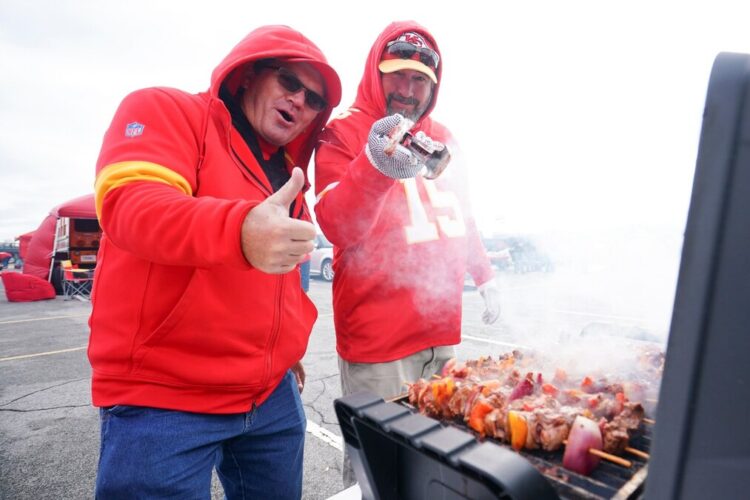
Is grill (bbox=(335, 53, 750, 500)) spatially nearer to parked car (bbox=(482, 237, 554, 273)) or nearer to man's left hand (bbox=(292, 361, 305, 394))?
man's left hand (bbox=(292, 361, 305, 394))

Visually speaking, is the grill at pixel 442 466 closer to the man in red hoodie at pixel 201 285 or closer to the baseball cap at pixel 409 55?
the man in red hoodie at pixel 201 285

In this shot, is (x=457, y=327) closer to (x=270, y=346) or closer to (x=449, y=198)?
(x=449, y=198)

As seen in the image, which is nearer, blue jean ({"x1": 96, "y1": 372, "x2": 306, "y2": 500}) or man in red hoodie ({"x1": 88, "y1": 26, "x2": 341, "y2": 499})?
man in red hoodie ({"x1": 88, "y1": 26, "x2": 341, "y2": 499})

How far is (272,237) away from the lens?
1209 mm

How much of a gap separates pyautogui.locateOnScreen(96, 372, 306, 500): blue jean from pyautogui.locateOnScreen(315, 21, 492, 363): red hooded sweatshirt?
0.59 meters

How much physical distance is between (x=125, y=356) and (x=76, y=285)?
1561 cm

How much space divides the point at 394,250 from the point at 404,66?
1086mm

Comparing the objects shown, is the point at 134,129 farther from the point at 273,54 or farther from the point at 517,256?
the point at 517,256

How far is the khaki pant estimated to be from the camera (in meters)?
2.38

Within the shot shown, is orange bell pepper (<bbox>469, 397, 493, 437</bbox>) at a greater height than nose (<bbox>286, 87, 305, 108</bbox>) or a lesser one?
lesser

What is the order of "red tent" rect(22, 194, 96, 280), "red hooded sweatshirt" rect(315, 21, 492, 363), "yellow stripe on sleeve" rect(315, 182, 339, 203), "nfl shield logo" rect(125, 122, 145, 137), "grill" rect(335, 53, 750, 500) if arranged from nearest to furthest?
"grill" rect(335, 53, 750, 500) → "nfl shield logo" rect(125, 122, 145, 137) → "yellow stripe on sleeve" rect(315, 182, 339, 203) → "red hooded sweatshirt" rect(315, 21, 492, 363) → "red tent" rect(22, 194, 96, 280)

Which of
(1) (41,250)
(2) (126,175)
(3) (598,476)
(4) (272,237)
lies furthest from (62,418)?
(1) (41,250)

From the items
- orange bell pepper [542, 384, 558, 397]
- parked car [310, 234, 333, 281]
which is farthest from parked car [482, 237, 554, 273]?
parked car [310, 234, 333, 281]

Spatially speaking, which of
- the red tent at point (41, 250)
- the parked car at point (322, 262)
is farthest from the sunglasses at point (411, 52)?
the red tent at point (41, 250)
